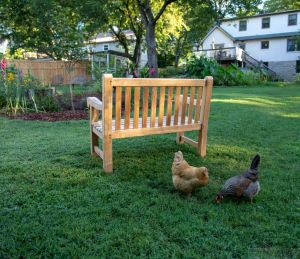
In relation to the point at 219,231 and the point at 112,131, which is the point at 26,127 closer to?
the point at 112,131

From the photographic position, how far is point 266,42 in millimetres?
33562

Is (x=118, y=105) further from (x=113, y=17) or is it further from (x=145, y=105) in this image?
(x=113, y=17)

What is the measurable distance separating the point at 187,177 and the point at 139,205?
0.53 metres

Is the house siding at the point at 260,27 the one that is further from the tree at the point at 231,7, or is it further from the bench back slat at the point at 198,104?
the bench back slat at the point at 198,104

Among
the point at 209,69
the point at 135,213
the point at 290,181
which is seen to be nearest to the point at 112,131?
the point at 135,213

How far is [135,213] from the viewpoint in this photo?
2559 millimetres

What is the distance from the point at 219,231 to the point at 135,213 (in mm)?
696

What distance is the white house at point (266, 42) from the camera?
103ft

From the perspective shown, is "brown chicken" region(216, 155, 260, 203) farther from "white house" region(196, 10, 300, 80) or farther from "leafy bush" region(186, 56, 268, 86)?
"white house" region(196, 10, 300, 80)

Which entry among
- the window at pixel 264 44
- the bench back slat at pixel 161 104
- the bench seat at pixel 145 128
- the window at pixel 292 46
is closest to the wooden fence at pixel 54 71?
the bench seat at pixel 145 128

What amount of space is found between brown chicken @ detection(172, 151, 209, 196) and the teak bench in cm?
83

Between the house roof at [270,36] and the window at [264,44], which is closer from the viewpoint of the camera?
the house roof at [270,36]

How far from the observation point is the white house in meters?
31.5

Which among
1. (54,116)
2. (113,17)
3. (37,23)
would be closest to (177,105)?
(54,116)
